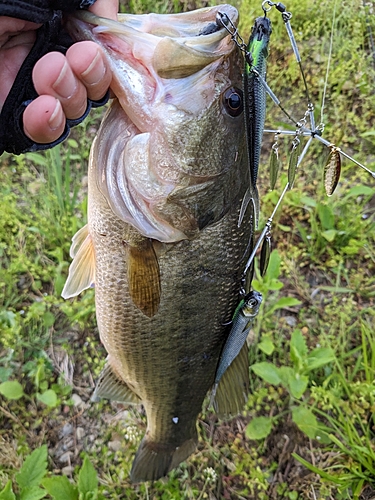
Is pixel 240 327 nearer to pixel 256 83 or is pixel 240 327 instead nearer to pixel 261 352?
pixel 256 83

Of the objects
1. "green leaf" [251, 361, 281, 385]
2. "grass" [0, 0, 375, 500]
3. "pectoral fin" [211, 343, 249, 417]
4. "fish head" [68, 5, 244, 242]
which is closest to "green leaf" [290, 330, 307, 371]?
"grass" [0, 0, 375, 500]

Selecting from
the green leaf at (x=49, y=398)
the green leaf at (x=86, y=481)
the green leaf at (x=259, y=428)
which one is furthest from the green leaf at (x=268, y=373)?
the green leaf at (x=49, y=398)

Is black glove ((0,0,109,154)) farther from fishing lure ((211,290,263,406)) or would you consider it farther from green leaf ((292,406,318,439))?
green leaf ((292,406,318,439))

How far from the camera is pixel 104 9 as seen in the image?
124cm

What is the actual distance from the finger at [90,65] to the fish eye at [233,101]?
34cm

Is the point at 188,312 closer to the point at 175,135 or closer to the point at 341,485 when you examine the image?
the point at 175,135

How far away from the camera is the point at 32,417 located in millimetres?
2537

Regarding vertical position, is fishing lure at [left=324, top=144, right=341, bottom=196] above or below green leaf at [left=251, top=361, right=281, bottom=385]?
above

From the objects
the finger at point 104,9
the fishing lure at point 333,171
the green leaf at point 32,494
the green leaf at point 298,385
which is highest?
the finger at point 104,9

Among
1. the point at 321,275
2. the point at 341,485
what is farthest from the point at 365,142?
the point at 341,485

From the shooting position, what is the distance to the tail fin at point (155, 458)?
204 cm

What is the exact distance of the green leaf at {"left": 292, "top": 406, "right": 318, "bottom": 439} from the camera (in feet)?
7.64

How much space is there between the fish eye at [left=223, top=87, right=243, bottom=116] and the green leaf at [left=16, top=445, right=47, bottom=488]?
5.43 feet

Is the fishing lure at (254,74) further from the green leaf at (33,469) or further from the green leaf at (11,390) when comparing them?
the green leaf at (11,390)
